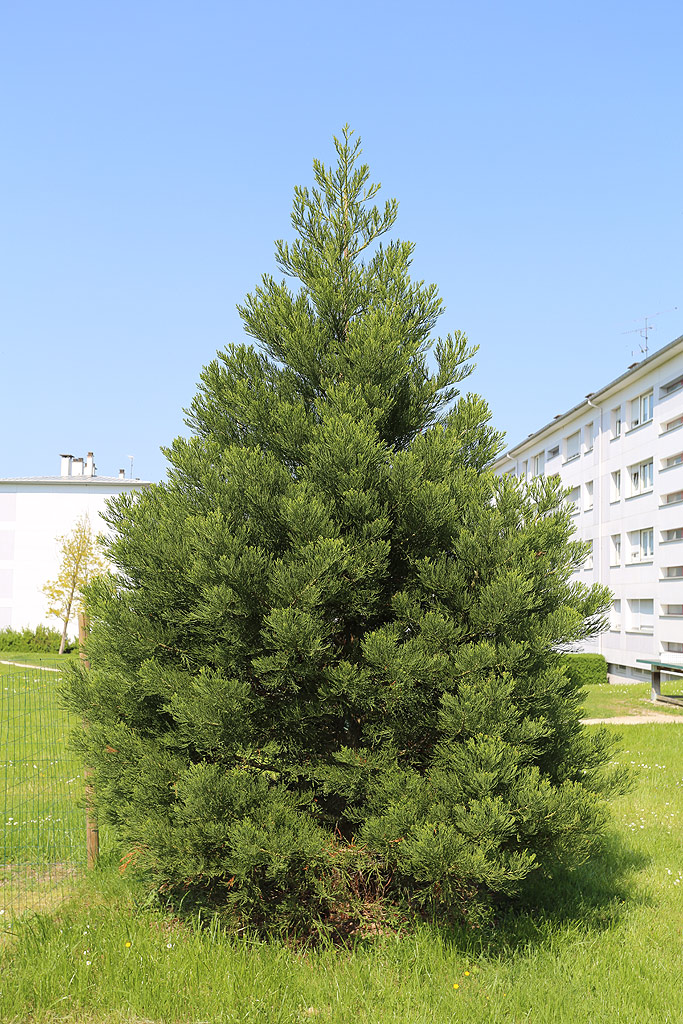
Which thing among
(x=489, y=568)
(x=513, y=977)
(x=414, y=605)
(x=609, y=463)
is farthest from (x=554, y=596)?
(x=609, y=463)

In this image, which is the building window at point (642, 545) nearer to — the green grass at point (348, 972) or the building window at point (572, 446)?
the building window at point (572, 446)

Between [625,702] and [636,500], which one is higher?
[636,500]

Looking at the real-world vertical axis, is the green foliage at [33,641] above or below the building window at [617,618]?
below

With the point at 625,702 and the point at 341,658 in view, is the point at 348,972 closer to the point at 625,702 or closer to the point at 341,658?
the point at 341,658

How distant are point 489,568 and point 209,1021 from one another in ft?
9.43

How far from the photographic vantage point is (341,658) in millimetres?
4980

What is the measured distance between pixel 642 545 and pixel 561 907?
26.5 metres

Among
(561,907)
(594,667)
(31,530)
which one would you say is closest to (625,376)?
(594,667)

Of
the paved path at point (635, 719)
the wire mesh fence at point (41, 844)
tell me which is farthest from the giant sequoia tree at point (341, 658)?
the paved path at point (635, 719)

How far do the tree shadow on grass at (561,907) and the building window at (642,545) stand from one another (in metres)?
24.0

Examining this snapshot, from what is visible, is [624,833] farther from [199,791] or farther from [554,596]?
[199,791]

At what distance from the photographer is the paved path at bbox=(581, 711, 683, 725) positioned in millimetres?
16016

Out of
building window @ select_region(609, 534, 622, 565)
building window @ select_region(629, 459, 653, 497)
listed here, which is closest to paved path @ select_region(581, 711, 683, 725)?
building window @ select_region(629, 459, 653, 497)

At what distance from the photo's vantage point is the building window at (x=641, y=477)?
29.4m
